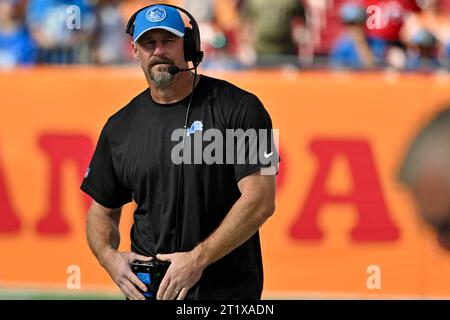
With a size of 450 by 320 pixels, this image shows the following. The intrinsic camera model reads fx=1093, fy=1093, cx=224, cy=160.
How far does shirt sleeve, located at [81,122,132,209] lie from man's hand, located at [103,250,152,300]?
0.93 ft

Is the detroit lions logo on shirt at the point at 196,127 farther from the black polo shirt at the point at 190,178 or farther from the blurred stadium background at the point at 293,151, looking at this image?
the blurred stadium background at the point at 293,151

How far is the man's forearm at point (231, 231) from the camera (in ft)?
15.3

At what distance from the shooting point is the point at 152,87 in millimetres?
4855

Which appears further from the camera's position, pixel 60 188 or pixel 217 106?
pixel 60 188

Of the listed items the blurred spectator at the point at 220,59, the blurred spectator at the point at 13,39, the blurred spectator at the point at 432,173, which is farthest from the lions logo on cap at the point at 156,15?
the blurred spectator at the point at 13,39

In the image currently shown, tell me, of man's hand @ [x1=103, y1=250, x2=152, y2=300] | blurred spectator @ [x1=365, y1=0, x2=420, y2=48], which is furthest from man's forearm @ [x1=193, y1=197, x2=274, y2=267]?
blurred spectator @ [x1=365, y1=0, x2=420, y2=48]

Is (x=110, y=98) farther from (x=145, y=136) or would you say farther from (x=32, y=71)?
(x=145, y=136)

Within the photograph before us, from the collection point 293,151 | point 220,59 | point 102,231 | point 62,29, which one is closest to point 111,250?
point 102,231

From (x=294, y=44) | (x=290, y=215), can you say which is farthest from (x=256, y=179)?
(x=294, y=44)

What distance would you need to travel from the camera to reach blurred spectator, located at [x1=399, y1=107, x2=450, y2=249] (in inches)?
330

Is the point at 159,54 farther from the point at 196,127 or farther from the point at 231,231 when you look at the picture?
the point at 231,231

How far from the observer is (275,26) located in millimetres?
9109

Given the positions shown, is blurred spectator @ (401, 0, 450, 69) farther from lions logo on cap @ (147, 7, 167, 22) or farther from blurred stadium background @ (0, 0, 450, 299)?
lions logo on cap @ (147, 7, 167, 22)

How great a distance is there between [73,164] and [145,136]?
395 centimetres
